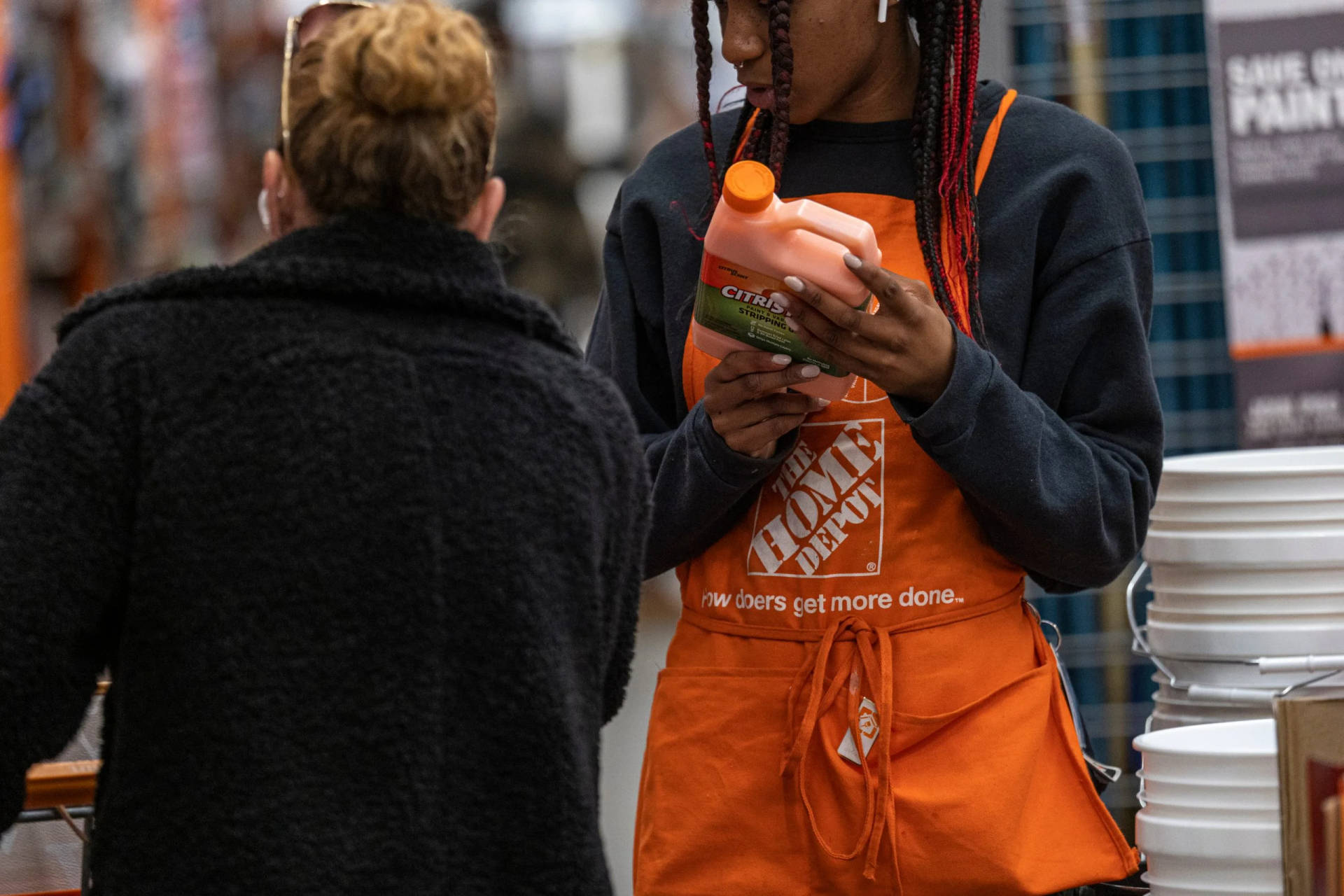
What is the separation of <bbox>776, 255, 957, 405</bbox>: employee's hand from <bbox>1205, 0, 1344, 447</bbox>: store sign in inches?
73.2

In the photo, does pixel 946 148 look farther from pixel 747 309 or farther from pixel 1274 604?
pixel 1274 604

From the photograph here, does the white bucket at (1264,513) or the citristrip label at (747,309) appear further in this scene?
the white bucket at (1264,513)

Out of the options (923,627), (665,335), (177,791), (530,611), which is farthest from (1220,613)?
(177,791)

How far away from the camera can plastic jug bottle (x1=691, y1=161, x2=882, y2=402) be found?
4.60ft

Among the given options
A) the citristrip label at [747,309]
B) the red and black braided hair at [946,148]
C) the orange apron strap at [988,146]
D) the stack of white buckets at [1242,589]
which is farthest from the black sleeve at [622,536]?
the stack of white buckets at [1242,589]

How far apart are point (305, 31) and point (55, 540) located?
483 mm

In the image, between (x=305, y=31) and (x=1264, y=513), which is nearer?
(x=305, y=31)

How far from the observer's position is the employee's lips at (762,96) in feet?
5.36

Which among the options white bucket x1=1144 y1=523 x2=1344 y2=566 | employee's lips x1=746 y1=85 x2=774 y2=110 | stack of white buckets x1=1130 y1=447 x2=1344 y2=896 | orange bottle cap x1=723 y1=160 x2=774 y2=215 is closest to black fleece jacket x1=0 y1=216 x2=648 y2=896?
orange bottle cap x1=723 y1=160 x2=774 y2=215

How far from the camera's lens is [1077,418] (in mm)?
1651

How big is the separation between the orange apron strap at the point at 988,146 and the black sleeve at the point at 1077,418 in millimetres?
→ 87

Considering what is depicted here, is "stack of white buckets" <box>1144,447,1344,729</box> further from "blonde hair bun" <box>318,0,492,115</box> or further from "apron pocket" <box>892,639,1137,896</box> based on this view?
"blonde hair bun" <box>318,0,492,115</box>

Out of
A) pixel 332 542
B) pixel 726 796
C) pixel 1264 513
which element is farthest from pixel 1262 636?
pixel 332 542

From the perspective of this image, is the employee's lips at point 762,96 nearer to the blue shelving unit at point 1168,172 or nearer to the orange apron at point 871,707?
the orange apron at point 871,707
